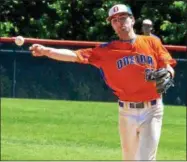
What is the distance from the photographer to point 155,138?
6.02m

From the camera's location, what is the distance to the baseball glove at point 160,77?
5926 mm

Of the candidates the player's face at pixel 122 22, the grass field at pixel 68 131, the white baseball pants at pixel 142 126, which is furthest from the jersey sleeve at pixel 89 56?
the grass field at pixel 68 131

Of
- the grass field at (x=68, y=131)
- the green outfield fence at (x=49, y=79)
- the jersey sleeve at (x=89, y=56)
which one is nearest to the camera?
the jersey sleeve at (x=89, y=56)

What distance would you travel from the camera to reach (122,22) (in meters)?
5.97

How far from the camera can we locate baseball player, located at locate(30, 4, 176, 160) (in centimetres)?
598

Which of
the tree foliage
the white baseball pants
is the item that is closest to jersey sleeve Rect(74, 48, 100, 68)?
the white baseball pants

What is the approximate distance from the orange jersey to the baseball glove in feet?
0.18

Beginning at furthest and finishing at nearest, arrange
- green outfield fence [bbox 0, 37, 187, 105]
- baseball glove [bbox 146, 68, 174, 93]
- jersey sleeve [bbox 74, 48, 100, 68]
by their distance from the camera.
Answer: green outfield fence [bbox 0, 37, 187, 105] < jersey sleeve [bbox 74, 48, 100, 68] < baseball glove [bbox 146, 68, 174, 93]

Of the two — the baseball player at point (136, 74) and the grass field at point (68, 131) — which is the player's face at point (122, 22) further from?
the grass field at point (68, 131)

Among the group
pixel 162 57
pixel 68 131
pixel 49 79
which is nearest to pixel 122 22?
pixel 162 57

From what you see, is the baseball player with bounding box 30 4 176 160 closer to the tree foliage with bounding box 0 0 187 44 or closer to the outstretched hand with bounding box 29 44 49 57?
the outstretched hand with bounding box 29 44 49 57

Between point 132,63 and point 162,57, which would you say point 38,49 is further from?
point 162,57

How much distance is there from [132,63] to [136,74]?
102 millimetres

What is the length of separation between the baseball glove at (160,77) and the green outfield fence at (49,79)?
9.01 meters
